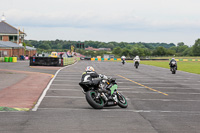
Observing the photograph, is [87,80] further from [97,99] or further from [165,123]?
[165,123]

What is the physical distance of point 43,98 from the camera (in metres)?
14.1

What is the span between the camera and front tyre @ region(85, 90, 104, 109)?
11125 mm

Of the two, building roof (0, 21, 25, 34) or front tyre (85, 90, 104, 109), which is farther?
building roof (0, 21, 25, 34)

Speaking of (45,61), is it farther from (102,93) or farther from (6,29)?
(6,29)

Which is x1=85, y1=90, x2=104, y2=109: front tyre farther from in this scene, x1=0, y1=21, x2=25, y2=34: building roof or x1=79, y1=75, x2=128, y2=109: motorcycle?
x1=0, y1=21, x2=25, y2=34: building roof

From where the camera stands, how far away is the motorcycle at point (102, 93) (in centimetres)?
1121

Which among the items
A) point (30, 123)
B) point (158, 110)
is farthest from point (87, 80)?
point (30, 123)

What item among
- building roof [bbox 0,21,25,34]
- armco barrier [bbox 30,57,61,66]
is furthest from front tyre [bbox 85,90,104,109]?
building roof [bbox 0,21,25,34]

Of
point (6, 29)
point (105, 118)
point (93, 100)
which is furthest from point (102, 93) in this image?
point (6, 29)

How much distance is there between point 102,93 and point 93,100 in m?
0.43

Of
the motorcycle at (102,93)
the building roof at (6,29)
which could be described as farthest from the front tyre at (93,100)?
the building roof at (6,29)

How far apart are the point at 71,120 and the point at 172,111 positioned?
3.92m

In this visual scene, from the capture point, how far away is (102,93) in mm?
11398

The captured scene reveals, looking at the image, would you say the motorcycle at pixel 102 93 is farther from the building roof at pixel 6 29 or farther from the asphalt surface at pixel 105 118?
the building roof at pixel 6 29
